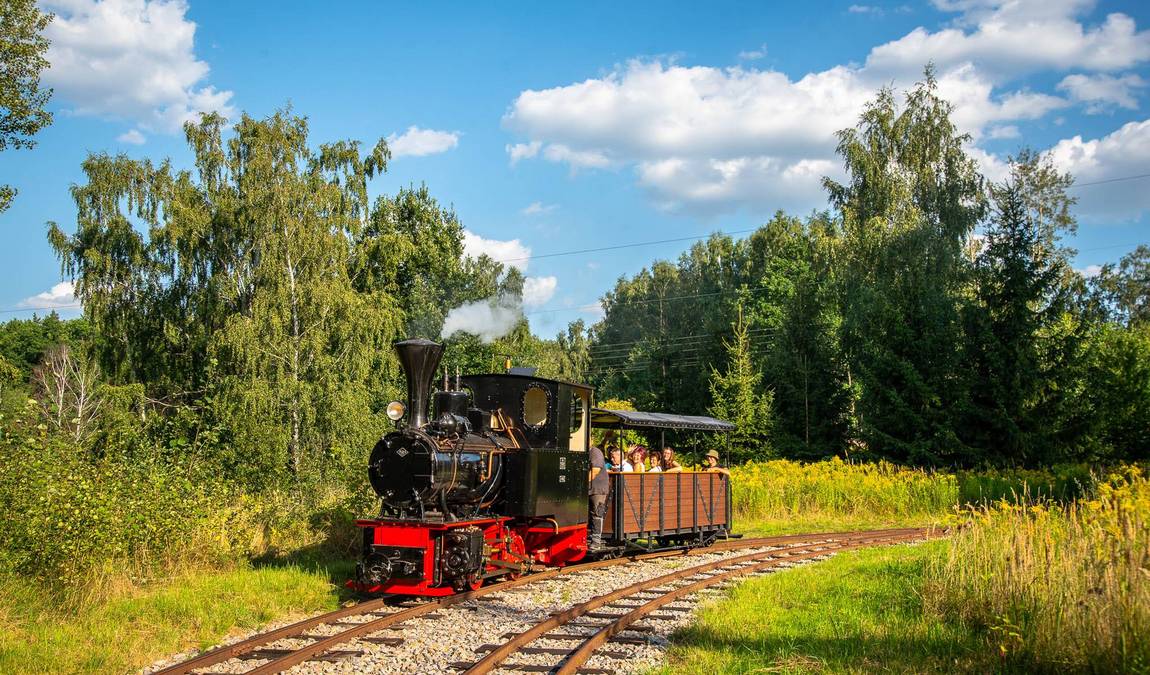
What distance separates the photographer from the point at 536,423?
11812mm

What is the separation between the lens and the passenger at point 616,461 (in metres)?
13.9

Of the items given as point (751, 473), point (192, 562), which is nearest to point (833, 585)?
point (192, 562)

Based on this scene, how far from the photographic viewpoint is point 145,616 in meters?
8.09

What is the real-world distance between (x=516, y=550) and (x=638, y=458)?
3.62 meters

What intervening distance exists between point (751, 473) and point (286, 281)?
14044mm

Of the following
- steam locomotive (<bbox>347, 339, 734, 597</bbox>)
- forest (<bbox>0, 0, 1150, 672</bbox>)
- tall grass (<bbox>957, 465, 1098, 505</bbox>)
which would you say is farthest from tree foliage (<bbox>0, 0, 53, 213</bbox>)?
tall grass (<bbox>957, 465, 1098, 505</bbox>)

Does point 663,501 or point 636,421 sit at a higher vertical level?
point 636,421

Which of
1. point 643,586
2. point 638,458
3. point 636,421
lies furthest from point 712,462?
point 643,586

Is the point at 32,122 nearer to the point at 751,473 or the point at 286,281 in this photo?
the point at 286,281

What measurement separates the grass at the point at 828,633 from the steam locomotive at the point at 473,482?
2.76 meters

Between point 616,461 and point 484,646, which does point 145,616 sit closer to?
point 484,646

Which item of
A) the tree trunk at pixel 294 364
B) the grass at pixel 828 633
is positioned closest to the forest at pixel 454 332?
the tree trunk at pixel 294 364

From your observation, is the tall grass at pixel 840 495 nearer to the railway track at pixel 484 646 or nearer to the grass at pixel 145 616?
the railway track at pixel 484 646

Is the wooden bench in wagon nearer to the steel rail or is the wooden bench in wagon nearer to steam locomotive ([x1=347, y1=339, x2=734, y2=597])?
steam locomotive ([x1=347, y1=339, x2=734, y2=597])
